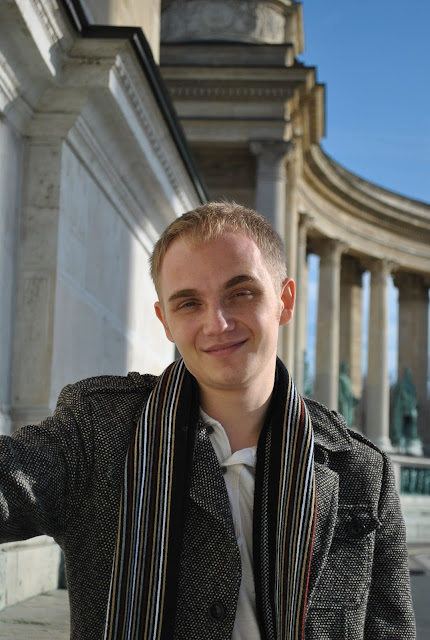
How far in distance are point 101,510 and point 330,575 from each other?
1477 millimetres

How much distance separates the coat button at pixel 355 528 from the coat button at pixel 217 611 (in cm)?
101

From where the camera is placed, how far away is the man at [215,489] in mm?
5426

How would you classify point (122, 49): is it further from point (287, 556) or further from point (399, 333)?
point (399, 333)

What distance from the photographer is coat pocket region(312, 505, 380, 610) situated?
5.79 m

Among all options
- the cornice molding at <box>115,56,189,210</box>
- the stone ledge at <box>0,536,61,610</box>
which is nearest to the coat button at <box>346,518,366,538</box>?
the stone ledge at <box>0,536,61,610</box>

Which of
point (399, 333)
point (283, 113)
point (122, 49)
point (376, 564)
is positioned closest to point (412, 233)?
point (399, 333)

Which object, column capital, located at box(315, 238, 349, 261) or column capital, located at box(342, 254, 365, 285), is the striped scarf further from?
column capital, located at box(342, 254, 365, 285)

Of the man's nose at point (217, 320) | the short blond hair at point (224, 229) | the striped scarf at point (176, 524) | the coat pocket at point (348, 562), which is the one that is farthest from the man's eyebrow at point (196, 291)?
the coat pocket at point (348, 562)

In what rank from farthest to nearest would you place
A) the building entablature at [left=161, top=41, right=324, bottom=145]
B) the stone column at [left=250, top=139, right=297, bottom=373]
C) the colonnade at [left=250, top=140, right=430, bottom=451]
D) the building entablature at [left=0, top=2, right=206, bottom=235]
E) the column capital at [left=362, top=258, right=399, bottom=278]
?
the column capital at [left=362, top=258, right=399, bottom=278] < the colonnade at [left=250, top=140, right=430, bottom=451] < the building entablature at [left=161, top=41, right=324, bottom=145] < the stone column at [left=250, top=139, right=297, bottom=373] < the building entablature at [left=0, top=2, right=206, bottom=235]

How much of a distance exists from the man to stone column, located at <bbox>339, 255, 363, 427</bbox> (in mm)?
110598

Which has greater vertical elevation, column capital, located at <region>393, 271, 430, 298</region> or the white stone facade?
column capital, located at <region>393, 271, 430, 298</region>

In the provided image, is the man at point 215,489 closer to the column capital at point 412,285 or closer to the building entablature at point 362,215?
the building entablature at point 362,215

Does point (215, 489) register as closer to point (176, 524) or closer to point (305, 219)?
point (176, 524)

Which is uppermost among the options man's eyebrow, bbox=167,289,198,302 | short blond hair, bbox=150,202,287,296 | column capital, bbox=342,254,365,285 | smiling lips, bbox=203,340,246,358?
column capital, bbox=342,254,365,285
